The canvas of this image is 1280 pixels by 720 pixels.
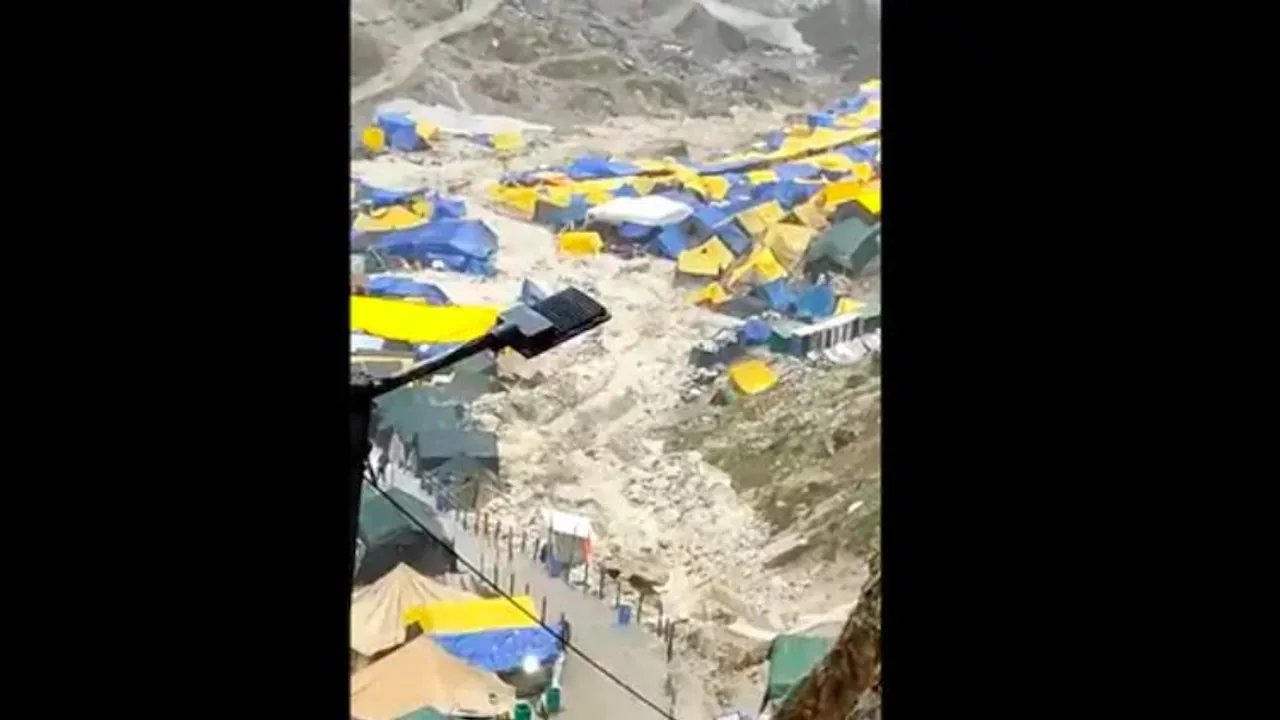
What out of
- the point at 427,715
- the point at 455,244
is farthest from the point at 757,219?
the point at 427,715

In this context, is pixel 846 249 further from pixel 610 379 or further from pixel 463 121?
pixel 463 121

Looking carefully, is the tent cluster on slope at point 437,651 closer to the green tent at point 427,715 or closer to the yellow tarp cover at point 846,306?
the green tent at point 427,715

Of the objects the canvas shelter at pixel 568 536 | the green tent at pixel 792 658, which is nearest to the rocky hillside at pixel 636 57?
the canvas shelter at pixel 568 536

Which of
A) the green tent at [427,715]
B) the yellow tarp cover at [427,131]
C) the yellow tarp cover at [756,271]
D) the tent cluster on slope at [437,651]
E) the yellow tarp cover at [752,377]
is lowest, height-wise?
the green tent at [427,715]
